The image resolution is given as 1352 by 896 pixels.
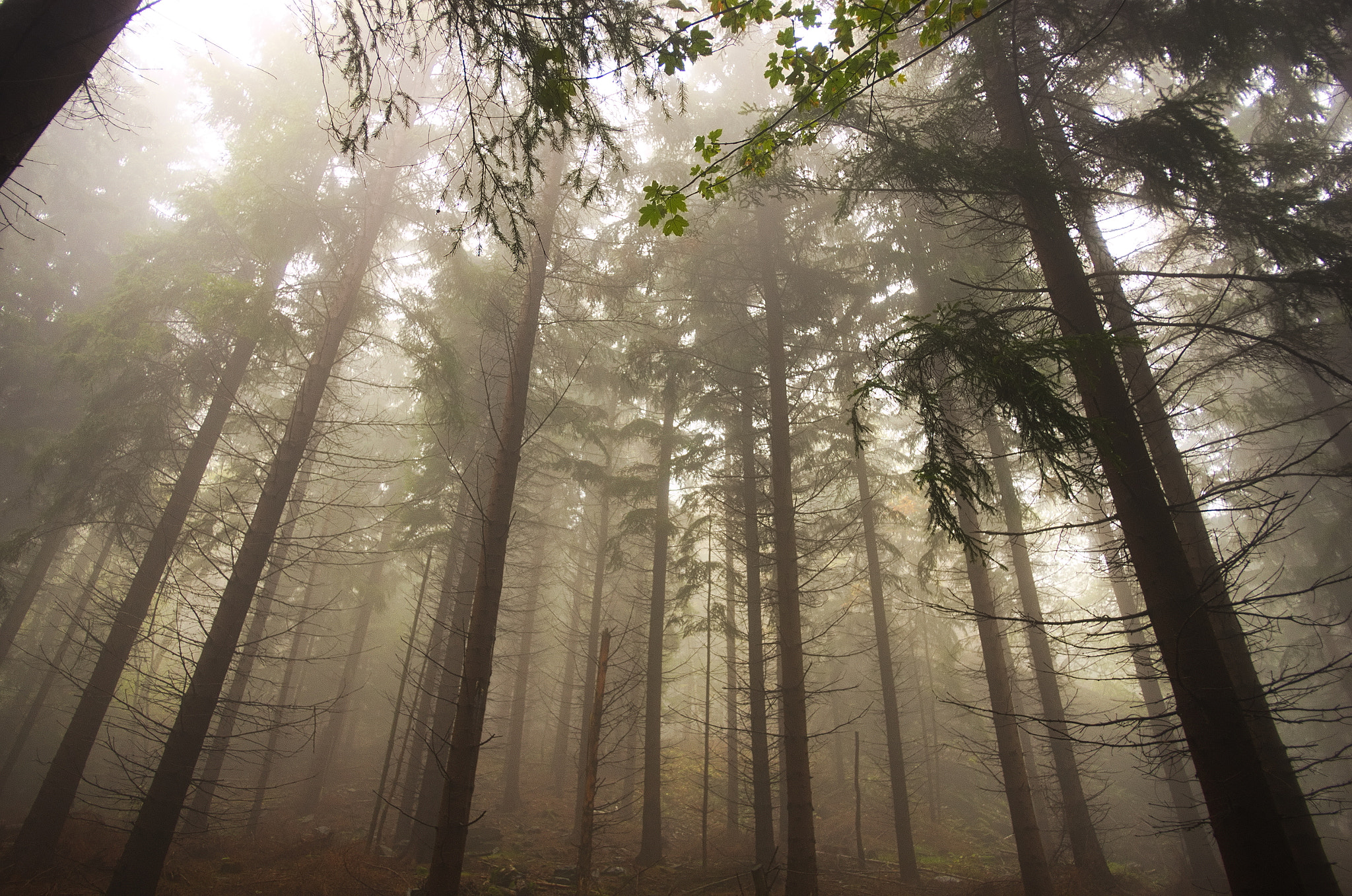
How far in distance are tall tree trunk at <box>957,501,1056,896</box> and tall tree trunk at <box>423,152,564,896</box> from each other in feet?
21.0

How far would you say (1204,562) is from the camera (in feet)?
20.3

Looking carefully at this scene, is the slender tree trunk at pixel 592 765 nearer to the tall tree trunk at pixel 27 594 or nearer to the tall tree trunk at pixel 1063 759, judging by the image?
the tall tree trunk at pixel 1063 759

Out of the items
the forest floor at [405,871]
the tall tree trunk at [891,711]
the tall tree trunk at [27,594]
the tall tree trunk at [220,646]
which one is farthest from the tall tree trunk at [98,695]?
the tall tree trunk at [891,711]

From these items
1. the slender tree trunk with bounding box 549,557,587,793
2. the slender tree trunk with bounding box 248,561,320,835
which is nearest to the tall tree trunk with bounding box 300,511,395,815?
the slender tree trunk with bounding box 248,561,320,835

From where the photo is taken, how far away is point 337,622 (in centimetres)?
2231

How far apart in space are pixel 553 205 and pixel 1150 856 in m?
25.9

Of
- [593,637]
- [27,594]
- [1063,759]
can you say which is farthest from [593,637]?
[27,594]

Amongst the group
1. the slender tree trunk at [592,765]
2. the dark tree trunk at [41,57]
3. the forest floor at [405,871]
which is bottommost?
the forest floor at [405,871]

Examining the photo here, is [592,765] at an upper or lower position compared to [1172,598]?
lower

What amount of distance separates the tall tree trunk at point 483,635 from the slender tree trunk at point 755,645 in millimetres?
4801

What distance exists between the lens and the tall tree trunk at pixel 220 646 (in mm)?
6070

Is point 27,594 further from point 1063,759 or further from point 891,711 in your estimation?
point 1063,759

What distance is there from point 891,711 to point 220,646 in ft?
40.5

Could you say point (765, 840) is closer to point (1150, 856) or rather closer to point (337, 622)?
point (1150, 856)
